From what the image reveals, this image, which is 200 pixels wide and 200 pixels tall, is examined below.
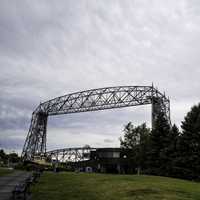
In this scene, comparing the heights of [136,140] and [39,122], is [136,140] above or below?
below

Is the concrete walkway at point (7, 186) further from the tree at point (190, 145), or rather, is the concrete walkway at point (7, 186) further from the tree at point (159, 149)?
the tree at point (190, 145)

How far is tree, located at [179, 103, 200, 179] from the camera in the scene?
38.2m

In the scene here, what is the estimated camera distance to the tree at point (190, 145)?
125 feet

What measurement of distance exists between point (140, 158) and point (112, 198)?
39.0 metres

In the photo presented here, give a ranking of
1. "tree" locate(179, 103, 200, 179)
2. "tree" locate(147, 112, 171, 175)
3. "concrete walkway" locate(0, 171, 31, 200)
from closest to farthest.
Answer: "concrete walkway" locate(0, 171, 31, 200)
"tree" locate(179, 103, 200, 179)
"tree" locate(147, 112, 171, 175)

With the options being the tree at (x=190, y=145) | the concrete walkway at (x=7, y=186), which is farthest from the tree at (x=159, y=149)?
the concrete walkway at (x=7, y=186)

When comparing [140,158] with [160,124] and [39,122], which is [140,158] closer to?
[160,124]

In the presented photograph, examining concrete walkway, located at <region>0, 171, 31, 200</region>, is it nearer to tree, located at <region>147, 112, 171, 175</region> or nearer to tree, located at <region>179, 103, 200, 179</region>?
tree, located at <region>147, 112, 171, 175</region>

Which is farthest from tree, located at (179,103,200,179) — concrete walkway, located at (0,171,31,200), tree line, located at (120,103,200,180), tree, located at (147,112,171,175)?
concrete walkway, located at (0,171,31,200)

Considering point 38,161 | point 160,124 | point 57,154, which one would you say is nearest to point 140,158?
point 160,124

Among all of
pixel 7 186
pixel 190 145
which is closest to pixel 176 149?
pixel 190 145

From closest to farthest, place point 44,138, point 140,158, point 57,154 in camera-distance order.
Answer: point 140,158 → point 44,138 → point 57,154

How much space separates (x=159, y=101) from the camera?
61.1 m

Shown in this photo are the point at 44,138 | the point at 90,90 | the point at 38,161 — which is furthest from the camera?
the point at 44,138
